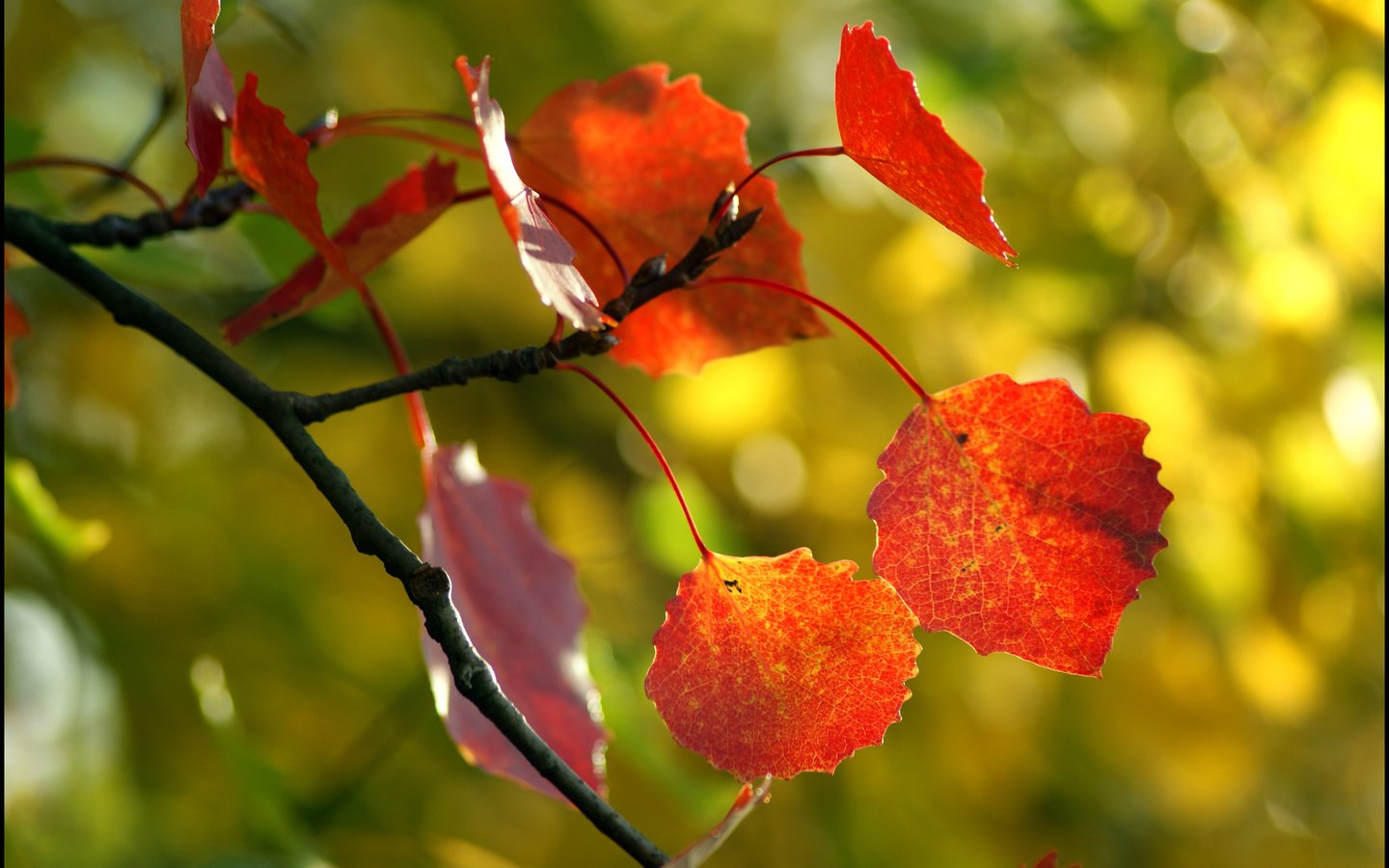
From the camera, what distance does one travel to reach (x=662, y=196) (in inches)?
12.9

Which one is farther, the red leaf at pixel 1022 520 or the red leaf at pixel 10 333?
the red leaf at pixel 10 333

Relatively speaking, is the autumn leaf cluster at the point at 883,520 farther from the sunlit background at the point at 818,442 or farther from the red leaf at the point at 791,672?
the sunlit background at the point at 818,442

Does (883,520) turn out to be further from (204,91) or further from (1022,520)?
(204,91)

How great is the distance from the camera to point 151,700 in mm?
914

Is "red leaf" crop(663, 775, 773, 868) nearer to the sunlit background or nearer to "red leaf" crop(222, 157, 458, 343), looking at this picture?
"red leaf" crop(222, 157, 458, 343)

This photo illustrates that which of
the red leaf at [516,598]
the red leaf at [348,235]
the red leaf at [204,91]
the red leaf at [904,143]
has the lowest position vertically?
the red leaf at [516,598]

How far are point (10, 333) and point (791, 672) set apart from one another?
27 cm

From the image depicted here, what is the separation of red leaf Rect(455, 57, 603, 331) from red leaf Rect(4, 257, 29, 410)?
8.0 inches

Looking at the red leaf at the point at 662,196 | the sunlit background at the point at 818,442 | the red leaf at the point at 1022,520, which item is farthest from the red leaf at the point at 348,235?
the sunlit background at the point at 818,442

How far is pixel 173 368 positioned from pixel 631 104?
0.80 m

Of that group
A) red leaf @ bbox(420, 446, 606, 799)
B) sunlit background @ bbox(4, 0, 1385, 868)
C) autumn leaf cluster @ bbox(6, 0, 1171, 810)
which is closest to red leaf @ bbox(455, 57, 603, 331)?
autumn leaf cluster @ bbox(6, 0, 1171, 810)

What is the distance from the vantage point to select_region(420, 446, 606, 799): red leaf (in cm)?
33

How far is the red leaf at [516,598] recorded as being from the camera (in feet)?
1.07

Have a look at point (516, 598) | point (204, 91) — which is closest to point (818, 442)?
point (516, 598)
